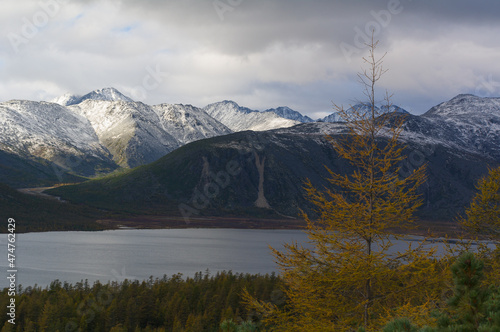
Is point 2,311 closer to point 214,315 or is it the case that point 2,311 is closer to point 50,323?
point 50,323

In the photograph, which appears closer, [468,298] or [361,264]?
[468,298]

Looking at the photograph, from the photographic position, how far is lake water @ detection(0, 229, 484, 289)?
113 m

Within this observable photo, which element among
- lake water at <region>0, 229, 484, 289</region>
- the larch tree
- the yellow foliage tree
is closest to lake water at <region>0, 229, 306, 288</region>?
lake water at <region>0, 229, 484, 289</region>

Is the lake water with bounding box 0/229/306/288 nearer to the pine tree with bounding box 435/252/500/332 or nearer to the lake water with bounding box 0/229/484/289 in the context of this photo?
the lake water with bounding box 0/229/484/289

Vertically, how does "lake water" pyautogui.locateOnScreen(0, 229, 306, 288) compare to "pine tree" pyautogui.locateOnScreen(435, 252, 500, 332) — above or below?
below

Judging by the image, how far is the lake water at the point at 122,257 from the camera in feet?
369

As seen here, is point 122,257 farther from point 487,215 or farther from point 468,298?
point 468,298

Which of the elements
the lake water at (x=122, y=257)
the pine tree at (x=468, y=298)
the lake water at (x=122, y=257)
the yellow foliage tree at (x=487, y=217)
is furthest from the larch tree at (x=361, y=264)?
the lake water at (x=122, y=257)

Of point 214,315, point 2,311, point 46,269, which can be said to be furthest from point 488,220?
point 46,269

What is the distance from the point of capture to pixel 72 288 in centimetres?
9131

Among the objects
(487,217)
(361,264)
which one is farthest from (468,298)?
(487,217)

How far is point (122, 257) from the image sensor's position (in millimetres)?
140625

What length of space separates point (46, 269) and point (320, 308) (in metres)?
110

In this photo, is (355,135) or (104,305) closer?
(355,135)
